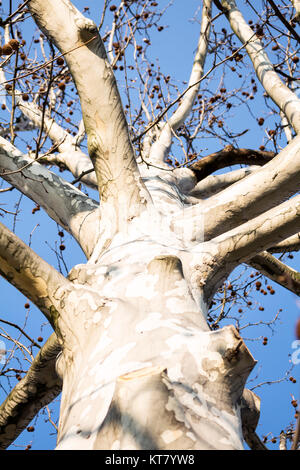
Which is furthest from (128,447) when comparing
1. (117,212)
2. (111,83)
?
(111,83)

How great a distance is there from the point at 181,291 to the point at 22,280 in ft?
1.88

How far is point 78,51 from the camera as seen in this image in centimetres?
246

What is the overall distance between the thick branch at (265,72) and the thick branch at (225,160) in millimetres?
716

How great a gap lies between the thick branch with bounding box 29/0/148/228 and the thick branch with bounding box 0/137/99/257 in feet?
0.94

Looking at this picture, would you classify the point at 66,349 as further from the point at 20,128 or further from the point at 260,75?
the point at 20,128

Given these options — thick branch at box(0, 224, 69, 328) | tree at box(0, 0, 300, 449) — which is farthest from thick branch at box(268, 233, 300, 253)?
thick branch at box(0, 224, 69, 328)

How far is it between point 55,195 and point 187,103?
94.2 inches

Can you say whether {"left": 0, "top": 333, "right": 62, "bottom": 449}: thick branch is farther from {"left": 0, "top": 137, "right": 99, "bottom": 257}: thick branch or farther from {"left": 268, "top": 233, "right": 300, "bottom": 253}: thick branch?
{"left": 268, "top": 233, "right": 300, "bottom": 253}: thick branch

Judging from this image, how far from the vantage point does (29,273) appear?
1.61 m

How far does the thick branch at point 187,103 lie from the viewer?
13.8 ft

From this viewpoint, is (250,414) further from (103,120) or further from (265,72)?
(265,72)

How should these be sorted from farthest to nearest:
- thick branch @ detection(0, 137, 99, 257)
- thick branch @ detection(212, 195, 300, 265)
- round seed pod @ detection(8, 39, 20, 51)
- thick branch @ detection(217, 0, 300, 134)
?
thick branch @ detection(217, 0, 300, 134) → thick branch @ detection(0, 137, 99, 257) → round seed pod @ detection(8, 39, 20, 51) → thick branch @ detection(212, 195, 300, 265)


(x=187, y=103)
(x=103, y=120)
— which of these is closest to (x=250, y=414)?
(x=103, y=120)

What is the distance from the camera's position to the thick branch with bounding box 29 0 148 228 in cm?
239
